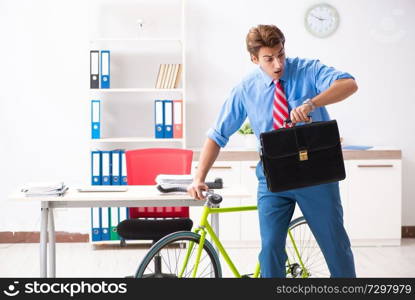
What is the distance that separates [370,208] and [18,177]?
299 centimetres

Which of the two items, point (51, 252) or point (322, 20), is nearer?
point (51, 252)

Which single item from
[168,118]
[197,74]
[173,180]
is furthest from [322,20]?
[173,180]

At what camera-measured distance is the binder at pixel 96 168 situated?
531 centimetres

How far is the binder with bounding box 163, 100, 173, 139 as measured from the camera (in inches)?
211

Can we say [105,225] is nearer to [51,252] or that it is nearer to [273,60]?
[51,252]

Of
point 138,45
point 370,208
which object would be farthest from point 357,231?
point 138,45

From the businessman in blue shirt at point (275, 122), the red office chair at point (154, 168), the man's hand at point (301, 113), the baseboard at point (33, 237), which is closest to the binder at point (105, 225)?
the baseboard at point (33, 237)

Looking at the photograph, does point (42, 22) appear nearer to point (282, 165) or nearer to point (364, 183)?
point (364, 183)

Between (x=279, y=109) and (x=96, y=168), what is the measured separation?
3021mm

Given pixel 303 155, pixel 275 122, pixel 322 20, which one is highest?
pixel 322 20

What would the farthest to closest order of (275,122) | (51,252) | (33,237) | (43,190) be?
(33,237)
(51,252)
(43,190)
(275,122)

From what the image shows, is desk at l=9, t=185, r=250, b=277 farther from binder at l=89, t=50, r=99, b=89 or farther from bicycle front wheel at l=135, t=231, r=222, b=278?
binder at l=89, t=50, r=99, b=89

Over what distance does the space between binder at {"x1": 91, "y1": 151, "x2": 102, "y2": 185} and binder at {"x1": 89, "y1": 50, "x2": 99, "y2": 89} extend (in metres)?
0.56

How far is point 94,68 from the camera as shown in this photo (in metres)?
5.36
